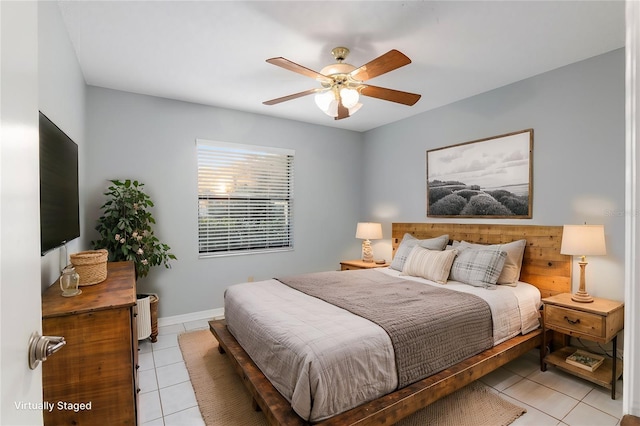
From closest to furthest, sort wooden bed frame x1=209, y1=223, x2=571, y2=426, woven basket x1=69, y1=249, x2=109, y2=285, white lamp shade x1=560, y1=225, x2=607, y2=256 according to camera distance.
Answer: wooden bed frame x1=209, y1=223, x2=571, y2=426, woven basket x1=69, y1=249, x2=109, y2=285, white lamp shade x1=560, y1=225, x2=607, y2=256

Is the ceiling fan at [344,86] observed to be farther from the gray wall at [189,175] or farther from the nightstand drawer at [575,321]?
the nightstand drawer at [575,321]

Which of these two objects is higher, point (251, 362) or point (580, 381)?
point (251, 362)

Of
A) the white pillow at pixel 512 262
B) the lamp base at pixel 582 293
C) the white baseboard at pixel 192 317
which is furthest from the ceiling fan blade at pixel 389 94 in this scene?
the white baseboard at pixel 192 317

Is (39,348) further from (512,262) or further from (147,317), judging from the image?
(512,262)

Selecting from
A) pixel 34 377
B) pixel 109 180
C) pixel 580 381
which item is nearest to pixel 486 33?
pixel 580 381

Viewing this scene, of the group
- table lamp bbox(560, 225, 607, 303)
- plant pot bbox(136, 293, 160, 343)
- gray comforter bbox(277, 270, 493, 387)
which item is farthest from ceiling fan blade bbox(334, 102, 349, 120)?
plant pot bbox(136, 293, 160, 343)

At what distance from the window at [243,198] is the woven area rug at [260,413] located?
5.55ft

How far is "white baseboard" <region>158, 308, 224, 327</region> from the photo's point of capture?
3.64 metres

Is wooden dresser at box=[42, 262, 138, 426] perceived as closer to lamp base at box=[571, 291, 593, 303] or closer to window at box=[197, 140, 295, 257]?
window at box=[197, 140, 295, 257]

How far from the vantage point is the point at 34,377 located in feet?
2.41

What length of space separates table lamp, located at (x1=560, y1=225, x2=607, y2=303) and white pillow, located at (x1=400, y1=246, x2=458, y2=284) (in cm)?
94

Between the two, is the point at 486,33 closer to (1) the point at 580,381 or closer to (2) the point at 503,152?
(2) the point at 503,152

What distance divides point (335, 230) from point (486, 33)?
3259mm

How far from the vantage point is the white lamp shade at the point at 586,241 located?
2400 millimetres
